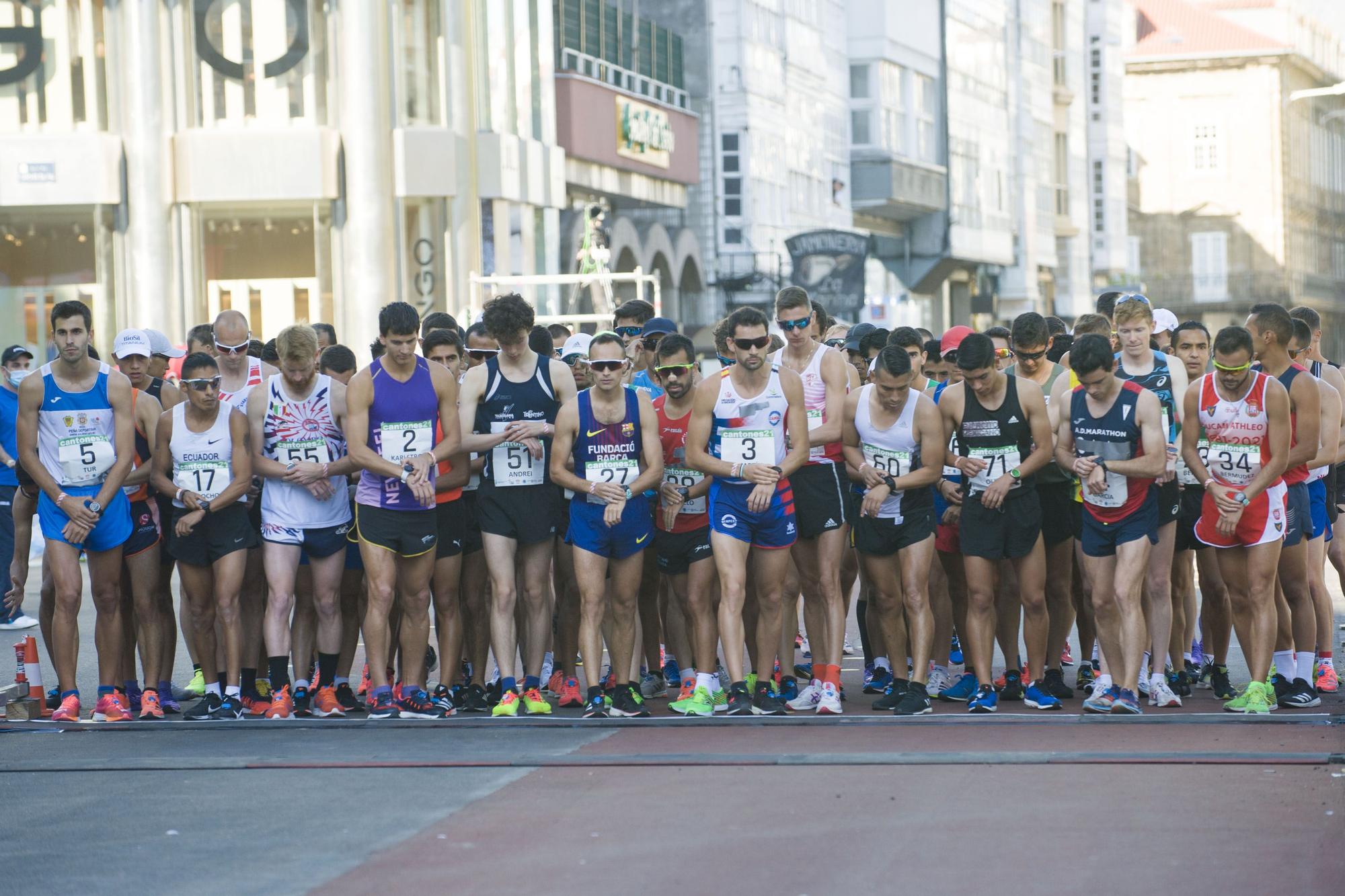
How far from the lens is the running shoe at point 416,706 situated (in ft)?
33.9

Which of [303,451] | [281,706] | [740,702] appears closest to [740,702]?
[740,702]

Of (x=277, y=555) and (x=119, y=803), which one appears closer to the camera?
(x=119, y=803)

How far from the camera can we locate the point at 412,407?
10.3 metres

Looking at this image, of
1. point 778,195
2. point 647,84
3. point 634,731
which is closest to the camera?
point 634,731

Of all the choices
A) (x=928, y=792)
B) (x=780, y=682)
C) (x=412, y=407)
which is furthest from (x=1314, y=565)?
(x=412, y=407)

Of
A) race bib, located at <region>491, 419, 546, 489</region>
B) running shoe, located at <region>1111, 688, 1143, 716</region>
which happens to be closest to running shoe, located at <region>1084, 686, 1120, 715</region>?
running shoe, located at <region>1111, 688, 1143, 716</region>

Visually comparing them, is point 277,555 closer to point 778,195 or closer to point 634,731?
point 634,731

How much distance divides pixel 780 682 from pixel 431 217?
76.0ft

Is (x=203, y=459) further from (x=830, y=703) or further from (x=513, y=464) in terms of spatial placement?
(x=830, y=703)

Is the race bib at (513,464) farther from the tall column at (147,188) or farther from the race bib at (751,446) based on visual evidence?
the tall column at (147,188)

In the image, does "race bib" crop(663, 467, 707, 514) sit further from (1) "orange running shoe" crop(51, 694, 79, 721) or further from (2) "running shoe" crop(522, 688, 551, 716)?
(1) "orange running shoe" crop(51, 694, 79, 721)

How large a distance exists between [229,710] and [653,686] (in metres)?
2.25

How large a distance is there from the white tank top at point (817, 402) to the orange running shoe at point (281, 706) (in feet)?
9.51

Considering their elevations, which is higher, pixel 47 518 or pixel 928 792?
pixel 47 518
